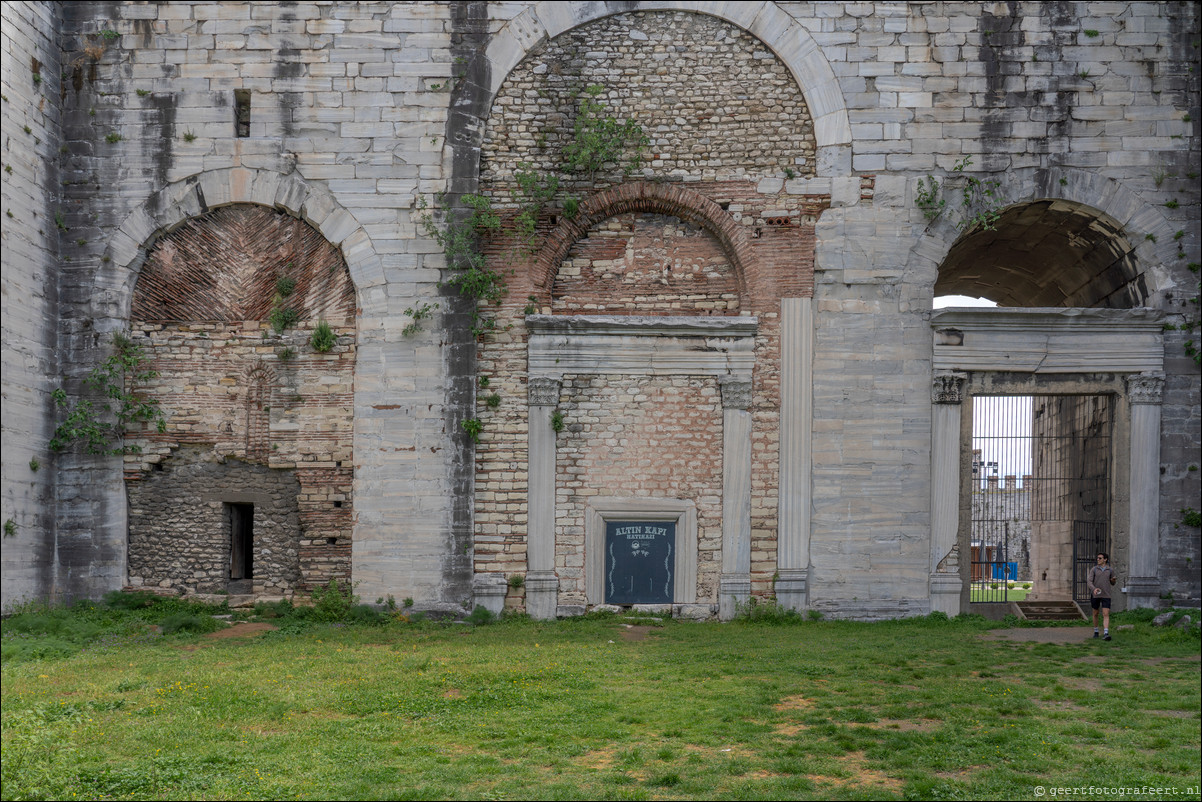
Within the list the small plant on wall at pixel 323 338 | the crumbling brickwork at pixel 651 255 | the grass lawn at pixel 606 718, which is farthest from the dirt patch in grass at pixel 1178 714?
the small plant on wall at pixel 323 338

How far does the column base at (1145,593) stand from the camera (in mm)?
12914

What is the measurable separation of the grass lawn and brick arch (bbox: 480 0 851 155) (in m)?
7.16

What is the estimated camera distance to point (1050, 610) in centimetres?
1382

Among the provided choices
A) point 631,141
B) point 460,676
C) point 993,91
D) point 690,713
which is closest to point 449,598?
point 460,676

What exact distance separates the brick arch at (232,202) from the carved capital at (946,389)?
7.78 m

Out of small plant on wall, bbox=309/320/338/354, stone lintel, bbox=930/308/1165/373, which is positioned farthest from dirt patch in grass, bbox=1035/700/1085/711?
small plant on wall, bbox=309/320/338/354

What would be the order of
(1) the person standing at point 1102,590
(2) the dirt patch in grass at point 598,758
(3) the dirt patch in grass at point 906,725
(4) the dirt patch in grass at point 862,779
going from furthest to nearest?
(1) the person standing at point 1102,590 < (3) the dirt patch in grass at point 906,725 < (2) the dirt patch in grass at point 598,758 < (4) the dirt patch in grass at point 862,779

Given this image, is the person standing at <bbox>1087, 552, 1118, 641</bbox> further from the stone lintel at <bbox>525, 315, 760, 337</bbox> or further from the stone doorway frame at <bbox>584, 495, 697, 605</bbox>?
the stone lintel at <bbox>525, 315, 760, 337</bbox>

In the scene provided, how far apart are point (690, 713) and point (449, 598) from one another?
5847mm

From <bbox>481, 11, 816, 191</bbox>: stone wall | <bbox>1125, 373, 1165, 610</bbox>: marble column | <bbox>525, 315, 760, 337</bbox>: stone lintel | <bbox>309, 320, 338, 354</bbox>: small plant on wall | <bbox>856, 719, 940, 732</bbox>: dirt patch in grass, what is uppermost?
<bbox>481, 11, 816, 191</bbox>: stone wall

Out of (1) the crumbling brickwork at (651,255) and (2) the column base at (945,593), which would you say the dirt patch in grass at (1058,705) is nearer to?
(2) the column base at (945,593)

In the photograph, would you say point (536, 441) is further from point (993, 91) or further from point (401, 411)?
point (993, 91)

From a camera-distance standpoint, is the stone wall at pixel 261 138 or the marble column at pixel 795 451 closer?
the marble column at pixel 795 451

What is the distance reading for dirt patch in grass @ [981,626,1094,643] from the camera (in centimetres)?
1179
